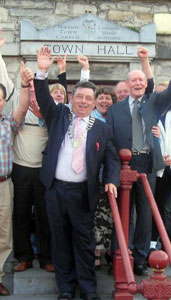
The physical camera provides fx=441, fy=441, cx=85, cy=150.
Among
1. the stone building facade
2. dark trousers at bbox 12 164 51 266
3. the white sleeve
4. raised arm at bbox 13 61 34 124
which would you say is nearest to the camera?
raised arm at bbox 13 61 34 124

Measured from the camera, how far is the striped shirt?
3426 mm

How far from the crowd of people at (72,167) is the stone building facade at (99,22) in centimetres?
257

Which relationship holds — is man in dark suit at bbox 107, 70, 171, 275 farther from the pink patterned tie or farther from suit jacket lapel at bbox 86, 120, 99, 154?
the pink patterned tie

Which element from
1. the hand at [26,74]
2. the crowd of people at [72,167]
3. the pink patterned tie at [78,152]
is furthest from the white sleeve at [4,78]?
the pink patterned tie at [78,152]

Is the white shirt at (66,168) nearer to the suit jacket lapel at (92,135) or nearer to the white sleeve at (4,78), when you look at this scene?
the suit jacket lapel at (92,135)

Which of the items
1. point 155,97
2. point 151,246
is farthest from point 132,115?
point 151,246

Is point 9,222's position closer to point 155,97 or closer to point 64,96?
point 64,96

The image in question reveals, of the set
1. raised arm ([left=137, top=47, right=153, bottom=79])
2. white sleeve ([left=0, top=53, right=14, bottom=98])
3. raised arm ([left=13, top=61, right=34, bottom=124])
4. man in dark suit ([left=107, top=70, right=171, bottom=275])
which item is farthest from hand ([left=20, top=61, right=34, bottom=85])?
raised arm ([left=137, top=47, right=153, bottom=79])

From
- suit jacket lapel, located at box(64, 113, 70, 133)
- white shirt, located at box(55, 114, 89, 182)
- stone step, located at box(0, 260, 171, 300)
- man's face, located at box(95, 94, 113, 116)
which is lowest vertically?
stone step, located at box(0, 260, 171, 300)

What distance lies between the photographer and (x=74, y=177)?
3.26 metres

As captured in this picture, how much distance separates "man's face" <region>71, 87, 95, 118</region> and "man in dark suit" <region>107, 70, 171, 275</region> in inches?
17.0

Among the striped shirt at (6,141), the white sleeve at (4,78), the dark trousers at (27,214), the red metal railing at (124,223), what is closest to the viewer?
the red metal railing at (124,223)

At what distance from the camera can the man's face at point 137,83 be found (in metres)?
3.67

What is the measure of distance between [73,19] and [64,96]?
2.92 metres
